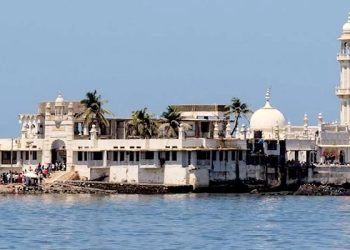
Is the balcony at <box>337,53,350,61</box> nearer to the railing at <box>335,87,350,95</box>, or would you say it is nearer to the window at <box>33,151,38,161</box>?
the railing at <box>335,87,350,95</box>

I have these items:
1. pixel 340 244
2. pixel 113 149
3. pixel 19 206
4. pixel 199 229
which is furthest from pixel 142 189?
pixel 340 244

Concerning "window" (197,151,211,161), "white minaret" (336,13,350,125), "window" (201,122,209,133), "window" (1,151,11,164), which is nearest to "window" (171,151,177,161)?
"window" (197,151,211,161)

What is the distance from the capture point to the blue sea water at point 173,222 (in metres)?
75.4

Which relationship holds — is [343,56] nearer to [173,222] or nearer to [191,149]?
[191,149]

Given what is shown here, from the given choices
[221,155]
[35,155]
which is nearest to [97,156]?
[35,155]

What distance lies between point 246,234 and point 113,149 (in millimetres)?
37848

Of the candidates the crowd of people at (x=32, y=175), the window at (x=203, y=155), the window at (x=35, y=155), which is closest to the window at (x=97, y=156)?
the crowd of people at (x=32, y=175)

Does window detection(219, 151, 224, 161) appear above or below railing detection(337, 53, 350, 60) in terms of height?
below

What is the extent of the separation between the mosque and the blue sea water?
3743 mm

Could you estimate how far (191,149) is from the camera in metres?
115

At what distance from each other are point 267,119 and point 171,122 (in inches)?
513

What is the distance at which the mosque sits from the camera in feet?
382

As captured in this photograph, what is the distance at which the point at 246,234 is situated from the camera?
3189 inches

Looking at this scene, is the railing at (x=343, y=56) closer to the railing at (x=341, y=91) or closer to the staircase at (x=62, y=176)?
the railing at (x=341, y=91)
